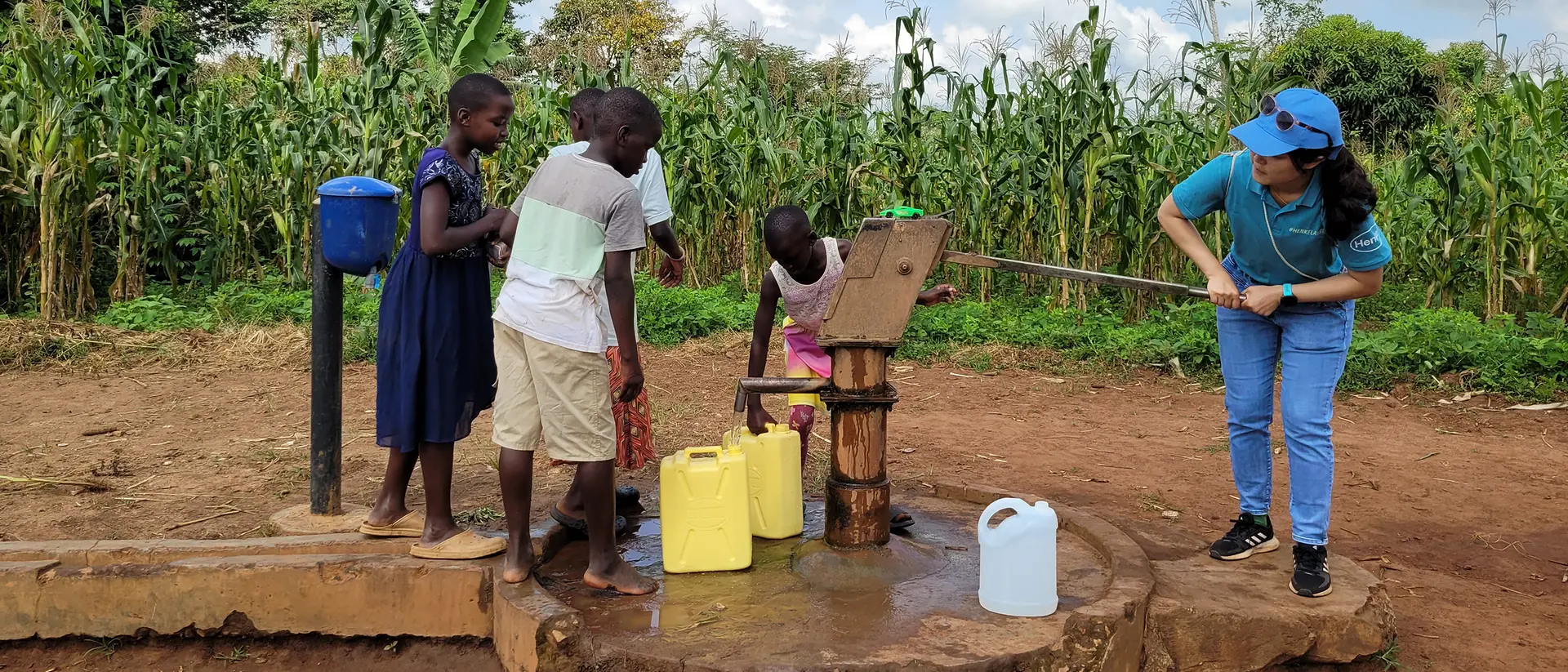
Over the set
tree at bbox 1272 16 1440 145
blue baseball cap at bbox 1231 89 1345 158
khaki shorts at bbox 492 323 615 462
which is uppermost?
tree at bbox 1272 16 1440 145

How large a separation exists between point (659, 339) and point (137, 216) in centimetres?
426

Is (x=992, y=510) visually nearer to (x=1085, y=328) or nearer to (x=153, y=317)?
(x=1085, y=328)

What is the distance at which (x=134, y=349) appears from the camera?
7094 millimetres

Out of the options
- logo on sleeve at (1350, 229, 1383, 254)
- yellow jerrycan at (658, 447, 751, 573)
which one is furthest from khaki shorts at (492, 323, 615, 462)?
logo on sleeve at (1350, 229, 1383, 254)

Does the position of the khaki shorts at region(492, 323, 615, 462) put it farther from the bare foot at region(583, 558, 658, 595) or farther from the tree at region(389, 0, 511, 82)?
the tree at region(389, 0, 511, 82)

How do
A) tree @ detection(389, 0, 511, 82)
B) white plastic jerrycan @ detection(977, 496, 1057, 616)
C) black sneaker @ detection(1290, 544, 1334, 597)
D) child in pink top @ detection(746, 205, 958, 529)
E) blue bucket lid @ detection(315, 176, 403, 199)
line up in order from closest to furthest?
white plastic jerrycan @ detection(977, 496, 1057, 616)
black sneaker @ detection(1290, 544, 1334, 597)
blue bucket lid @ detection(315, 176, 403, 199)
child in pink top @ detection(746, 205, 958, 529)
tree @ detection(389, 0, 511, 82)

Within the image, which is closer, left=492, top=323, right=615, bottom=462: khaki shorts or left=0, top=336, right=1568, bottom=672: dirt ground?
left=492, top=323, right=615, bottom=462: khaki shorts

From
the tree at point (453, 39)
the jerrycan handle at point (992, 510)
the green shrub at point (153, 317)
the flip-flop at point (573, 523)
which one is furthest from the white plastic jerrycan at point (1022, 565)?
the tree at point (453, 39)

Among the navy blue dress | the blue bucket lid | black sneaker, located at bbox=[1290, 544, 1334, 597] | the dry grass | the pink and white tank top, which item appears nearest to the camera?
black sneaker, located at bbox=[1290, 544, 1334, 597]

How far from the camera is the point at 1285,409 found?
3002 mm

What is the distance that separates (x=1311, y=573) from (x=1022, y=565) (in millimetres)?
899

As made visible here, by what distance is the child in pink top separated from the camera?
346 cm

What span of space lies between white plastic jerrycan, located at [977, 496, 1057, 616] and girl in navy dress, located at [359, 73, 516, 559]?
4.67 ft

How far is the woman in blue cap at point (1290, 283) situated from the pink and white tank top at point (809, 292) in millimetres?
1096
